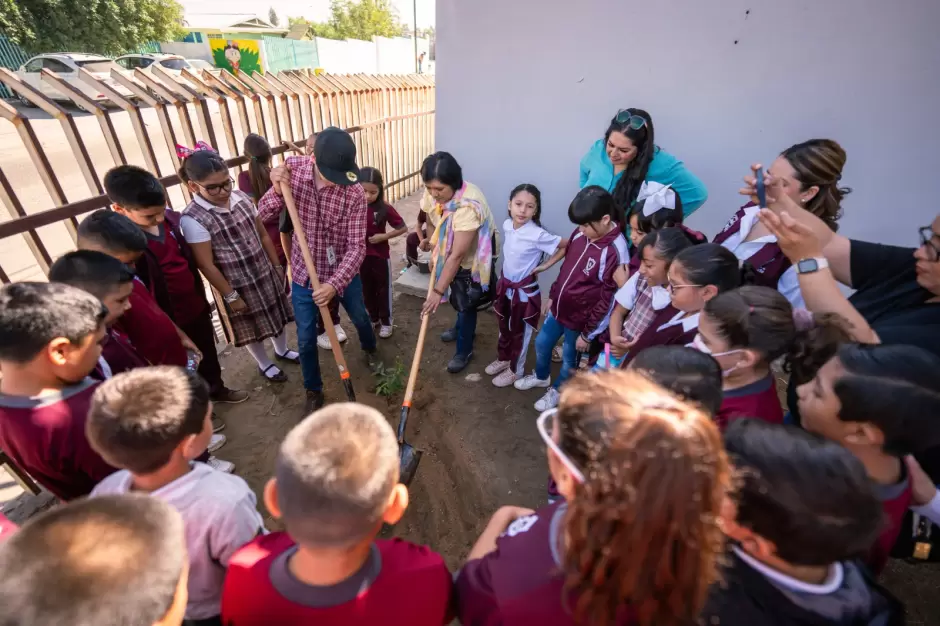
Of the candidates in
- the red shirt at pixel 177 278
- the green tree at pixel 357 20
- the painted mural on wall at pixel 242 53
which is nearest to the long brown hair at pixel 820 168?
the red shirt at pixel 177 278

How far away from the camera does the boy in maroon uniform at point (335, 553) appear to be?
951mm

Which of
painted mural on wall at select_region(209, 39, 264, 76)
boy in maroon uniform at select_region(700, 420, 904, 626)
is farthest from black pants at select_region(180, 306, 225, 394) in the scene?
painted mural on wall at select_region(209, 39, 264, 76)

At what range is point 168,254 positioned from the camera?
102 inches

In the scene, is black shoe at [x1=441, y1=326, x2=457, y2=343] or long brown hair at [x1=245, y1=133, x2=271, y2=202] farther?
black shoe at [x1=441, y1=326, x2=457, y2=343]

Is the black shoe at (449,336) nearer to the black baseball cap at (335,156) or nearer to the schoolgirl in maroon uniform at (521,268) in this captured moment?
the schoolgirl in maroon uniform at (521,268)

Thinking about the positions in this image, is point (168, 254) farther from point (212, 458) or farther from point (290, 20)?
point (290, 20)

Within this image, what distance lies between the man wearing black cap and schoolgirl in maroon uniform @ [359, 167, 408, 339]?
2.04ft

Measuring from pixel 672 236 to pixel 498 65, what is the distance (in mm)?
2700

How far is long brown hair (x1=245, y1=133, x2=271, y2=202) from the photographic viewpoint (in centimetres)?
369

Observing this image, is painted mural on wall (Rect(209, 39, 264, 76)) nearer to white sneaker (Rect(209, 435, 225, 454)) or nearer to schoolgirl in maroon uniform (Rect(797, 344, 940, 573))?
white sneaker (Rect(209, 435, 225, 454))

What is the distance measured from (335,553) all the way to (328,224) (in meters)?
2.43

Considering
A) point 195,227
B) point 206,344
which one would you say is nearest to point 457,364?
point 206,344

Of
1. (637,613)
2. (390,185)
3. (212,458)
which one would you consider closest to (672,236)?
(637,613)

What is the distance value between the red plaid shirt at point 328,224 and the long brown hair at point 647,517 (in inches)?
95.6
